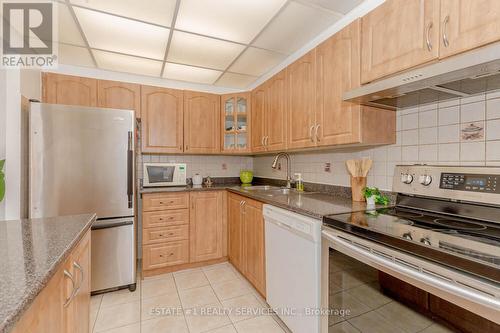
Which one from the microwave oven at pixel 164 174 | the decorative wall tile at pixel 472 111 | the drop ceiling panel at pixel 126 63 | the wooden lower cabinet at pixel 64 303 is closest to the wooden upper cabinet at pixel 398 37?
the decorative wall tile at pixel 472 111

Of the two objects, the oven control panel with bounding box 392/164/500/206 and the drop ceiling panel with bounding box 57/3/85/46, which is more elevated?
→ the drop ceiling panel with bounding box 57/3/85/46

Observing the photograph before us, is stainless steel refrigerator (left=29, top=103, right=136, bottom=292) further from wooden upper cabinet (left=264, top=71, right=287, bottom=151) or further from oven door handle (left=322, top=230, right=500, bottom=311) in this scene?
oven door handle (left=322, top=230, right=500, bottom=311)

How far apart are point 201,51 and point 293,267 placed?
2190mm

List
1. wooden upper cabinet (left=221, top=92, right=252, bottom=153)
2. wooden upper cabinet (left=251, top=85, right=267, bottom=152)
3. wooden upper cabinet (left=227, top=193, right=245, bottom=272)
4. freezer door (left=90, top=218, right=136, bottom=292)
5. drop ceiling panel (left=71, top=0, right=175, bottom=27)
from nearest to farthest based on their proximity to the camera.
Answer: drop ceiling panel (left=71, top=0, right=175, bottom=27), freezer door (left=90, top=218, right=136, bottom=292), wooden upper cabinet (left=227, top=193, right=245, bottom=272), wooden upper cabinet (left=251, top=85, right=267, bottom=152), wooden upper cabinet (left=221, top=92, right=252, bottom=153)

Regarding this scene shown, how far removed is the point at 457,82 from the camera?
1.10m

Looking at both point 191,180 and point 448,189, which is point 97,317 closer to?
point 191,180

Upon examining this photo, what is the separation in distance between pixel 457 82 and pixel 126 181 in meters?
2.40

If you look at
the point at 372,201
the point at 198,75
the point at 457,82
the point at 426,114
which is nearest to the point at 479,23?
the point at 457,82

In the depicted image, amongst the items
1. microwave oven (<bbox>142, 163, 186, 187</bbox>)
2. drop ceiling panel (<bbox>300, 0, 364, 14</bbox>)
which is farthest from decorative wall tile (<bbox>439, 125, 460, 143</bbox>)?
microwave oven (<bbox>142, 163, 186, 187</bbox>)

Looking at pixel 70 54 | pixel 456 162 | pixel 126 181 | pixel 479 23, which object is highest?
pixel 70 54

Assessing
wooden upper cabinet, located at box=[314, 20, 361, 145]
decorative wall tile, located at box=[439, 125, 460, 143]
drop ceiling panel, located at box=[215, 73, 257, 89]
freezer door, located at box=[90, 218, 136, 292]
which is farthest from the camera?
drop ceiling panel, located at box=[215, 73, 257, 89]

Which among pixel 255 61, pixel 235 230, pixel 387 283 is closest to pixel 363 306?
pixel 387 283

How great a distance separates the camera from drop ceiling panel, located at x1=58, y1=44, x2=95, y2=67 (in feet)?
7.72

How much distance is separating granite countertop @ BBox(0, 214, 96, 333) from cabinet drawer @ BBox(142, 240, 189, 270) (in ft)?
4.48
